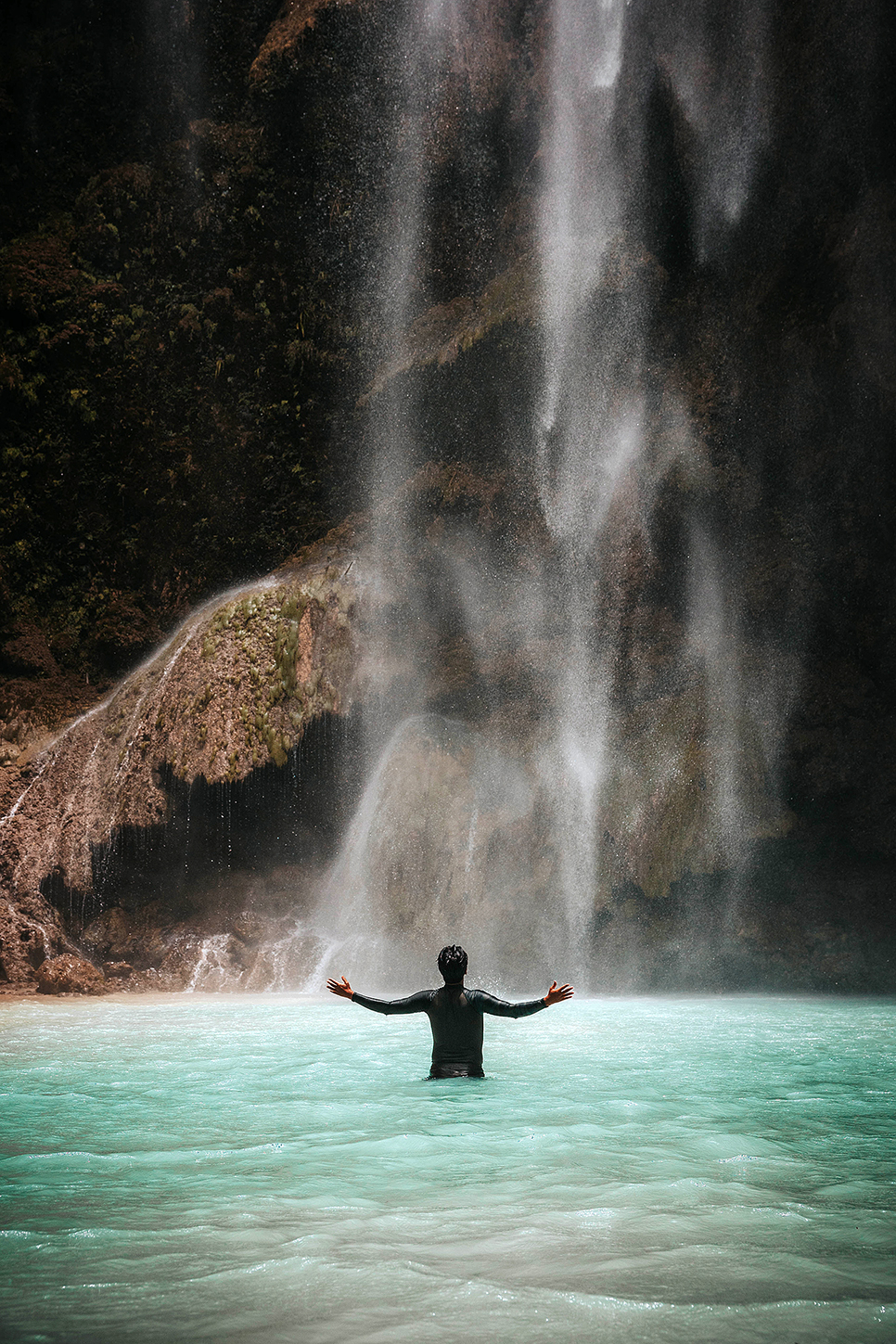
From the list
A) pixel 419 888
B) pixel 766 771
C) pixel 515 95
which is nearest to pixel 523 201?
pixel 515 95

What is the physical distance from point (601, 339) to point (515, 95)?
5661 mm

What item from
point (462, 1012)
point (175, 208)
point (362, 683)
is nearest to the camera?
point (462, 1012)

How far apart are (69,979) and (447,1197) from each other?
12429 mm

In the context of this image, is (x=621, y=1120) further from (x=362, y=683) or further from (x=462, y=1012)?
(x=362, y=683)

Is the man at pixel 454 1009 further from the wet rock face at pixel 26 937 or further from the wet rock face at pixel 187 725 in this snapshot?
the wet rock face at pixel 26 937

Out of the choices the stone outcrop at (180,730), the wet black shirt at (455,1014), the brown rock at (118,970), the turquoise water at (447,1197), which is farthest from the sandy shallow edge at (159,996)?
the wet black shirt at (455,1014)

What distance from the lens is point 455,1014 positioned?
7387mm

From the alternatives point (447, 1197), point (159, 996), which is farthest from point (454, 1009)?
point (159, 996)

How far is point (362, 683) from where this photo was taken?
18531 millimetres

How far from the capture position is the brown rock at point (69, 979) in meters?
15.7

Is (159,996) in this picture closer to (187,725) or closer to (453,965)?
(187,725)

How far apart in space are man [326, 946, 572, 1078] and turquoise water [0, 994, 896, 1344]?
20 centimetres

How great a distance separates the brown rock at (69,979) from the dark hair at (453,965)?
10.4 metres

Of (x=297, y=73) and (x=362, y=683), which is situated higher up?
(x=297, y=73)
